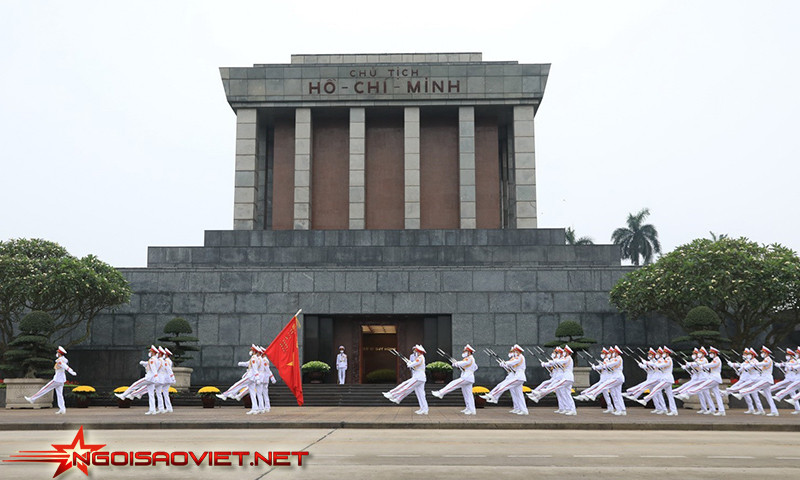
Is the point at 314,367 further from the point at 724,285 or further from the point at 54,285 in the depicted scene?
the point at 724,285

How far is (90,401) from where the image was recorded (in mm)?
29172

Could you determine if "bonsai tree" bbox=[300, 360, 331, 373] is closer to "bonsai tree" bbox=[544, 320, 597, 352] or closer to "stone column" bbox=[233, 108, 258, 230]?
"bonsai tree" bbox=[544, 320, 597, 352]

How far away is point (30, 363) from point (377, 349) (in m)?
15.8

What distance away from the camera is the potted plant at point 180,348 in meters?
30.6

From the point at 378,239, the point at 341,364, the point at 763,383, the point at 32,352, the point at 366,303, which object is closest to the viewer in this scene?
the point at 763,383

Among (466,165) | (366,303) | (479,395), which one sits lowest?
(479,395)

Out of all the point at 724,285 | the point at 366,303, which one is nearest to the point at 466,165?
the point at 366,303

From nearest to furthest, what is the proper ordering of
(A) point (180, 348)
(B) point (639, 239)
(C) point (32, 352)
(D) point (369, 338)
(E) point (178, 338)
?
(C) point (32, 352) < (E) point (178, 338) < (A) point (180, 348) < (D) point (369, 338) < (B) point (639, 239)

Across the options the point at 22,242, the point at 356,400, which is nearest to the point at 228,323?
the point at 356,400

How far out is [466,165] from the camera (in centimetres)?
4388

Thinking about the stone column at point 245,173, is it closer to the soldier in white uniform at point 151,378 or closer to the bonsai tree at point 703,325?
the soldier in white uniform at point 151,378

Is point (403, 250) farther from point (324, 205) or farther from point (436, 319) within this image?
point (324, 205)

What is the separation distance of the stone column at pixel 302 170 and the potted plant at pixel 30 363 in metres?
16.7

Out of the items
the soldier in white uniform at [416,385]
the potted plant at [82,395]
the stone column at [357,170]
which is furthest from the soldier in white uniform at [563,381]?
the stone column at [357,170]
